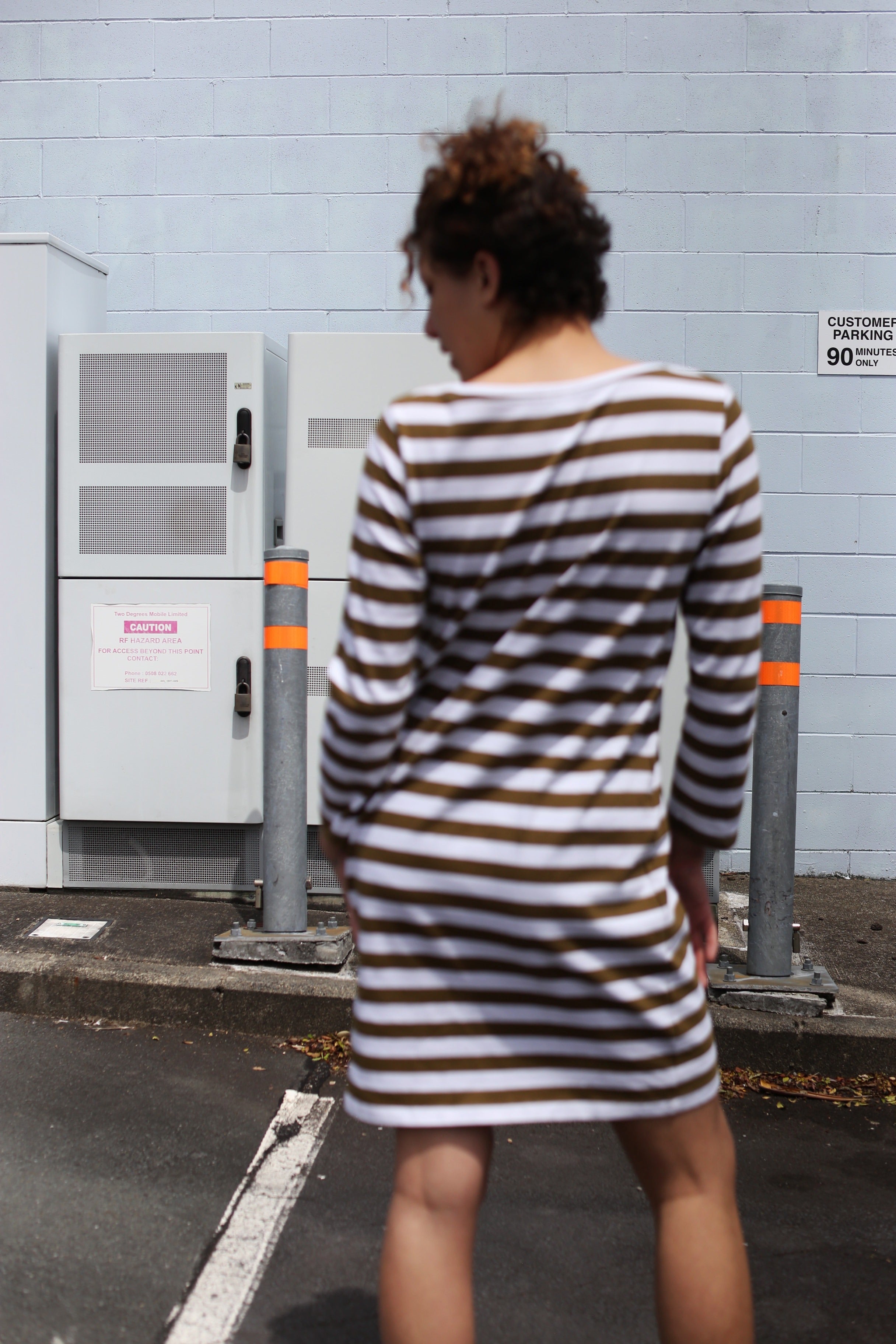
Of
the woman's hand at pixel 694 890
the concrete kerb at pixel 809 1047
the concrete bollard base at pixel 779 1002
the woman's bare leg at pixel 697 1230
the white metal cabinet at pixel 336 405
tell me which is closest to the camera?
the woman's bare leg at pixel 697 1230

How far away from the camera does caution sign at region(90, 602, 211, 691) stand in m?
4.82

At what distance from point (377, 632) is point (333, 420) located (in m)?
3.46

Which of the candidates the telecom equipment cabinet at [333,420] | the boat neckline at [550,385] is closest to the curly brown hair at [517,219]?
the boat neckline at [550,385]

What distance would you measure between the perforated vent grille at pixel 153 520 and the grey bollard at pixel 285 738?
820mm

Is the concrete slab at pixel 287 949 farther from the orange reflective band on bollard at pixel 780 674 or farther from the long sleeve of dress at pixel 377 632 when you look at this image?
the long sleeve of dress at pixel 377 632

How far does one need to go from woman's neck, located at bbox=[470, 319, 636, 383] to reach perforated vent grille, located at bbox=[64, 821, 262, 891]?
3.77m

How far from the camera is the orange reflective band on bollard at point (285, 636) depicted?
3980 mm

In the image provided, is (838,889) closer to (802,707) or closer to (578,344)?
(802,707)

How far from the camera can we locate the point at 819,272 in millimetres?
5488

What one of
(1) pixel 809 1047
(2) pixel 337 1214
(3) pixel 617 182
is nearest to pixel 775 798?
(1) pixel 809 1047

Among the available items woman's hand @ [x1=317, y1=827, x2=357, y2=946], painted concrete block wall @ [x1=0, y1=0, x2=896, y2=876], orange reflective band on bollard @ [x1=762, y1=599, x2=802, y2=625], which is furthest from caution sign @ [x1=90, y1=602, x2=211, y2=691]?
woman's hand @ [x1=317, y1=827, x2=357, y2=946]

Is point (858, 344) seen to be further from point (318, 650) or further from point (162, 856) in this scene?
point (162, 856)

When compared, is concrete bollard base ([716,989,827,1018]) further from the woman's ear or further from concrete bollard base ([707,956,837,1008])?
the woman's ear

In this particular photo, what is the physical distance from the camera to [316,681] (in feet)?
15.8
